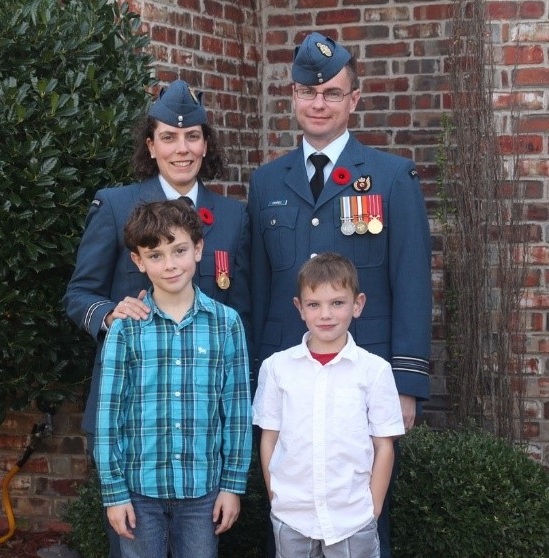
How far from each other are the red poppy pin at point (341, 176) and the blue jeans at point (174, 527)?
3.39ft

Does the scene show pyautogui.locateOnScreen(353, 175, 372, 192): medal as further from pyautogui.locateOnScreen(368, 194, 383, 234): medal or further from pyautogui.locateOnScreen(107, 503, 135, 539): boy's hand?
pyautogui.locateOnScreen(107, 503, 135, 539): boy's hand

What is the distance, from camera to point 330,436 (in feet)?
10.7

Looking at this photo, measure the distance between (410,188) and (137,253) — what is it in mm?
892

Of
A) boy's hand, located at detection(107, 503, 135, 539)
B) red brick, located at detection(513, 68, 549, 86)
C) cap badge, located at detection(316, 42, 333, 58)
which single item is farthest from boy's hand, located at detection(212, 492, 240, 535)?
red brick, located at detection(513, 68, 549, 86)

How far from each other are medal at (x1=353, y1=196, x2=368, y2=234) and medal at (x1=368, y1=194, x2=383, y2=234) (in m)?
0.02

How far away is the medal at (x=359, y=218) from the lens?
142 inches

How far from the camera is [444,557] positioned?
4051 millimetres

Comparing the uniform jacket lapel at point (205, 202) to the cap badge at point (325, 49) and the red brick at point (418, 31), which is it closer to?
the cap badge at point (325, 49)

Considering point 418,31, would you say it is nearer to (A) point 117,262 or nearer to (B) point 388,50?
(B) point 388,50

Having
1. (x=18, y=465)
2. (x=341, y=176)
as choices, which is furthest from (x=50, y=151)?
(x=18, y=465)

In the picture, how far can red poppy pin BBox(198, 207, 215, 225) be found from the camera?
142 inches

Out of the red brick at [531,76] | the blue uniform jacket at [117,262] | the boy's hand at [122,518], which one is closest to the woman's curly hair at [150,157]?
the blue uniform jacket at [117,262]

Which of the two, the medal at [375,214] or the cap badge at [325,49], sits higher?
the cap badge at [325,49]

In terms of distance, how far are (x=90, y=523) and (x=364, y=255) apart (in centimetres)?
143
